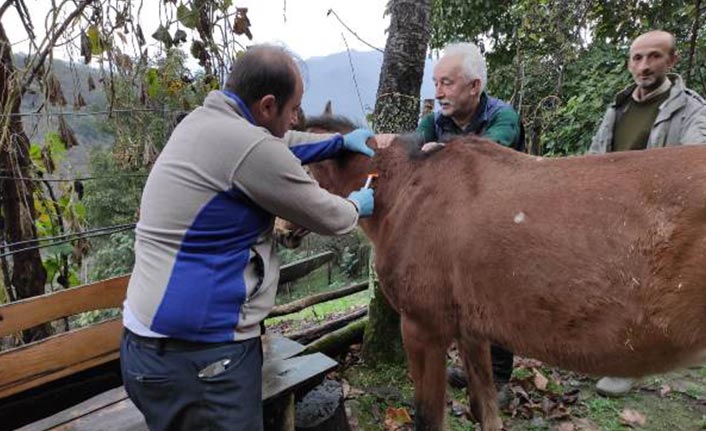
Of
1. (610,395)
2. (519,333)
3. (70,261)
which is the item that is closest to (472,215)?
(519,333)

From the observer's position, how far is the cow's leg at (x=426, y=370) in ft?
8.91

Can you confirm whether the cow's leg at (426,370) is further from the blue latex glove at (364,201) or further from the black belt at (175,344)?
the black belt at (175,344)

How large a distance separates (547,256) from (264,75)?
4.55 ft

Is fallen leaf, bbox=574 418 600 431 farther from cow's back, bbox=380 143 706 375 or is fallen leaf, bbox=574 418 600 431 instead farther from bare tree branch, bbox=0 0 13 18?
bare tree branch, bbox=0 0 13 18

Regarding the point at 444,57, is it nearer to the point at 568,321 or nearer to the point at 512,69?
the point at 568,321

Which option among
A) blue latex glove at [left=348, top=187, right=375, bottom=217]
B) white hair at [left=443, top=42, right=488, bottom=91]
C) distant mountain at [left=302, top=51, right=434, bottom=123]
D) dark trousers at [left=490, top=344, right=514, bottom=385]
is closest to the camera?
blue latex glove at [left=348, top=187, right=375, bottom=217]

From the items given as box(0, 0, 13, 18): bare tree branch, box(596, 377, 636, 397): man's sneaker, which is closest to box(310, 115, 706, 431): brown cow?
box(596, 377, 636, 397): man's sneaker

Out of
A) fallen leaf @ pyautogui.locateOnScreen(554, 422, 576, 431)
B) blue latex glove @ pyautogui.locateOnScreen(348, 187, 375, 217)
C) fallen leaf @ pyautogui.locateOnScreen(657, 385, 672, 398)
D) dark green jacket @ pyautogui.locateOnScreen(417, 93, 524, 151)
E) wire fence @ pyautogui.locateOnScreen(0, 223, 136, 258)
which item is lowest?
fallen leaf @ pyautogui.locateOnScreen(554, 422, 576, 431)

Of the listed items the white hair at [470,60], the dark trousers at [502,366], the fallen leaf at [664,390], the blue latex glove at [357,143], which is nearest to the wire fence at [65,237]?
the blue latex glove at [357,143]

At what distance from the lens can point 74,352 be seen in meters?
2.70

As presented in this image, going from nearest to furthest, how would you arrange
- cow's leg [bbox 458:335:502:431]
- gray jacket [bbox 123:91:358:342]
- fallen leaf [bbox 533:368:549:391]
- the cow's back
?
gray jacket [bbox 123:91:358:342]
the cow's back
cow's leg [bbox 458:335:502:431]
fallen leaf [bbox 533:368:549:391]

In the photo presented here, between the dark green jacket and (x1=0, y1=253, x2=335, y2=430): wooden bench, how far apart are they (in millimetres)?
1591

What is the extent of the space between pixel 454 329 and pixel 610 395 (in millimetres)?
1741

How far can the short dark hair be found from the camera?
5.73 ft
